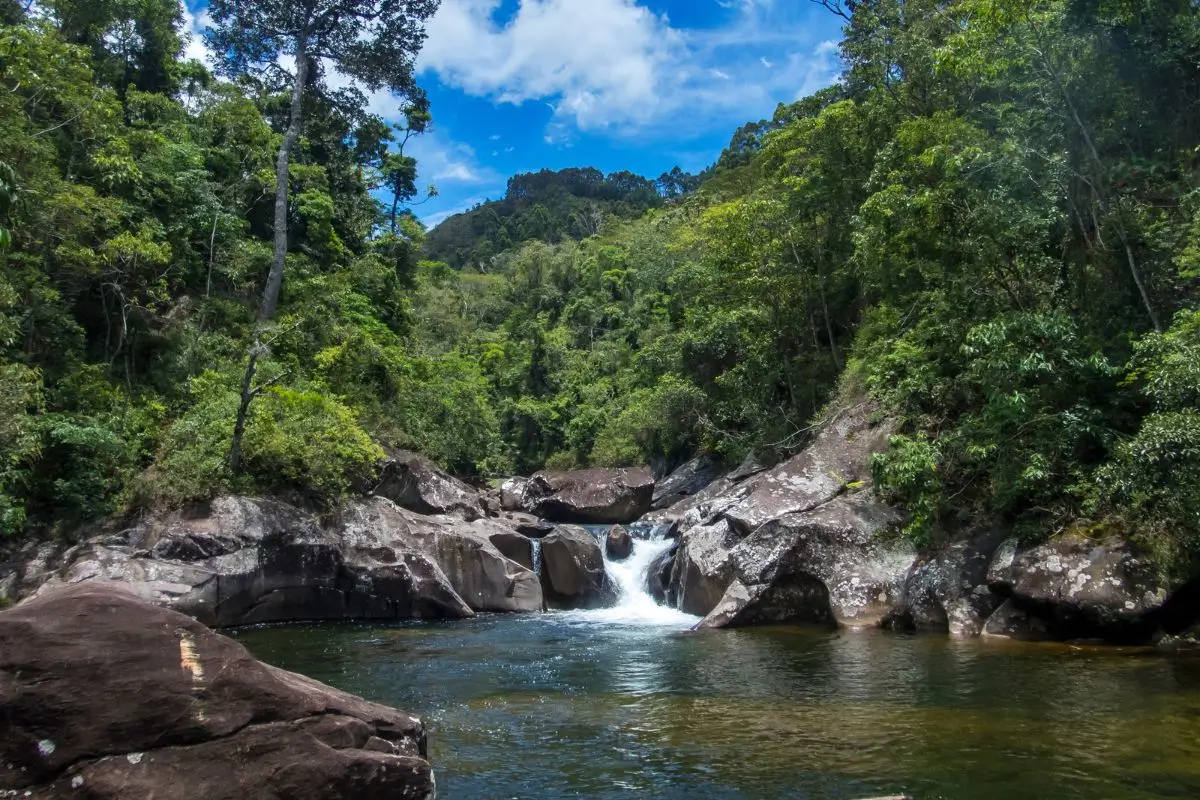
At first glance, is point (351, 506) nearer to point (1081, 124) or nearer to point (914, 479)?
point (914, 479)

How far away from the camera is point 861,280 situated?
2486cm

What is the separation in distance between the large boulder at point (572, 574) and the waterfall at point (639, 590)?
410 millimetres

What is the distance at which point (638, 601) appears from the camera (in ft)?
69.6

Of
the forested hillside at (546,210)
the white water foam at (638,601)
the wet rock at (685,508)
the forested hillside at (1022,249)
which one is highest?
the forested hillside at (546,210)

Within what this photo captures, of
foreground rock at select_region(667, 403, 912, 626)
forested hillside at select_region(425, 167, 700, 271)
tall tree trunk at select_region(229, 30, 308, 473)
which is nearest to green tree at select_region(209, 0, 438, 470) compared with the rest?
tall tree trunk at select_region(229, 30, 308, 473)

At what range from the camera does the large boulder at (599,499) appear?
31.0 metres

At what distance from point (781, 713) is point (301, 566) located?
12133 mm

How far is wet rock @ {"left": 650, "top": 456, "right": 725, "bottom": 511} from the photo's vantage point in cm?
3216

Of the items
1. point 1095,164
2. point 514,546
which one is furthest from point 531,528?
point 1095,164

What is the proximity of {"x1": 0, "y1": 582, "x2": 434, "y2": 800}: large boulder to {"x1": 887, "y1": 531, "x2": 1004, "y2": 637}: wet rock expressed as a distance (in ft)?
38.0

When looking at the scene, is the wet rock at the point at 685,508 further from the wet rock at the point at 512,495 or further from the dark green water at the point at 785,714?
the dark green water at the point at 785,714

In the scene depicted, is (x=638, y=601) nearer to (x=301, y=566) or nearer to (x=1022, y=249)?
(x=301, y=566)

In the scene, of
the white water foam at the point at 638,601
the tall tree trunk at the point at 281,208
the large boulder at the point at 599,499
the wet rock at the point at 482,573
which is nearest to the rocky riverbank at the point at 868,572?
the white water foam at the point at 638,601

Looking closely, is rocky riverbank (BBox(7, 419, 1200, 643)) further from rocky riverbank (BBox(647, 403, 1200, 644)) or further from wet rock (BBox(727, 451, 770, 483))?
wet rock (BBox(727, 451, 770, 483))
